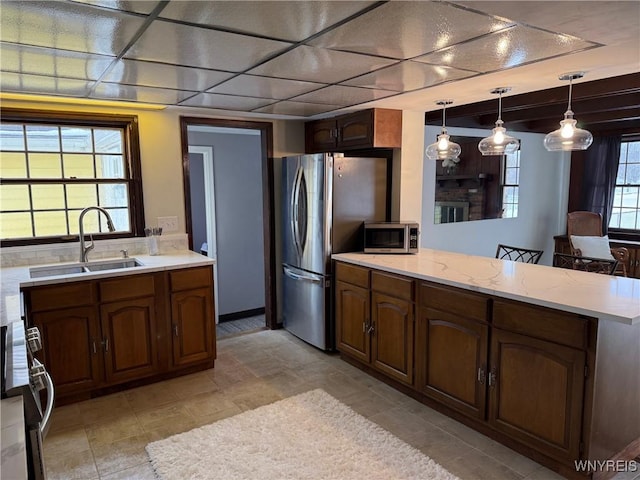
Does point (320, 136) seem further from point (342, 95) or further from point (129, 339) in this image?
point (129, 339)

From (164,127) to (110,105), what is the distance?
17.2 inches

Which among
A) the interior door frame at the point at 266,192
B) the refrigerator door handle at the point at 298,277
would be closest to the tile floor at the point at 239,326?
the interior door frame at the point at 266,192

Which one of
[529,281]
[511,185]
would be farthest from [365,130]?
Result: [511,185]

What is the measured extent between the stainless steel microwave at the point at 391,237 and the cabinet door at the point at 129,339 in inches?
69.8

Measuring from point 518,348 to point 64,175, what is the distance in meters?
3.39

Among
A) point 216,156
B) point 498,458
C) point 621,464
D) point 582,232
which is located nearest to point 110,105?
point 216,156

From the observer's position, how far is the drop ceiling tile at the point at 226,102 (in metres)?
3.11

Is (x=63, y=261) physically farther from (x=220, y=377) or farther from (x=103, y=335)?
(x=220, y=377)

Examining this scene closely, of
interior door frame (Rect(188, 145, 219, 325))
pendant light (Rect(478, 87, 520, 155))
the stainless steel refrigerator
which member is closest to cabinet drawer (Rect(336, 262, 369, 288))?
the stainless steel refrigerator

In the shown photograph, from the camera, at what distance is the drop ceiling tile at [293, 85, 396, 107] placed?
2.85m

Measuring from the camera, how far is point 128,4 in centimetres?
144

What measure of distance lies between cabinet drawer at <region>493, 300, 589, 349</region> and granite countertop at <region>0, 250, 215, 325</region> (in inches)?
82.2

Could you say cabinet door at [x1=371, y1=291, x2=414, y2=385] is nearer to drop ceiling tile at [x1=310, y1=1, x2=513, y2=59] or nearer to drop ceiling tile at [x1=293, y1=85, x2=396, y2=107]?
drop ceiling tile at [x1=293, y1=85, x2=396, y2=107]

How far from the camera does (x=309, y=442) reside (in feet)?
8.16
